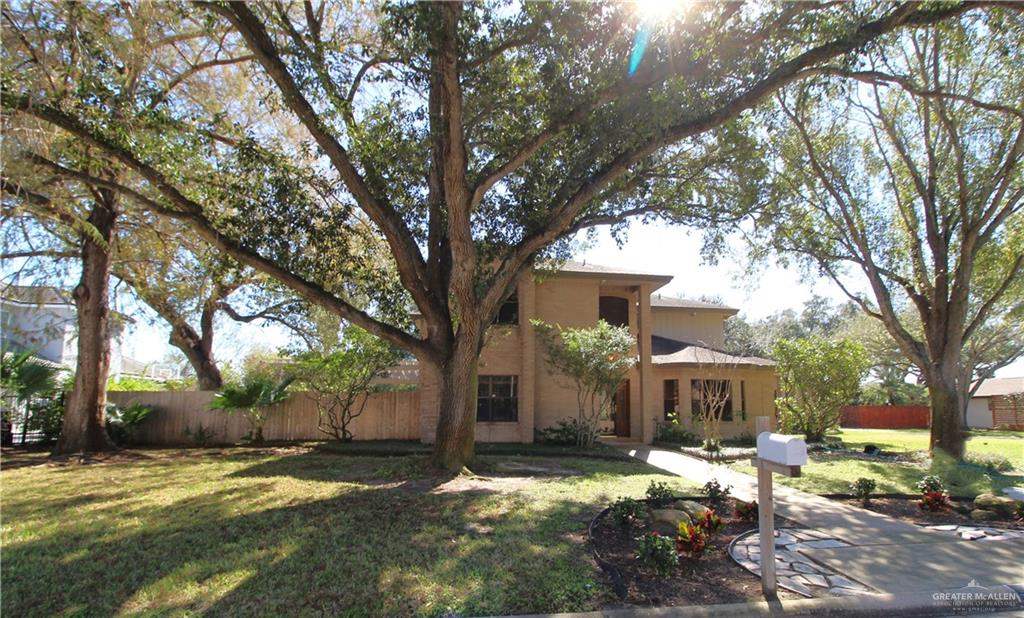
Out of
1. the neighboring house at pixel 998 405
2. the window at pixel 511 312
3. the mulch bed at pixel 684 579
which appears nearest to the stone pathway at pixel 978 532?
the mulch bed at pixel 684 579

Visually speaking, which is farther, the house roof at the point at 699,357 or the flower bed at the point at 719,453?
the house roof at the point at 699,357

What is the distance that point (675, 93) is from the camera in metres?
8.19

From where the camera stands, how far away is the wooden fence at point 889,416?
1521 inches

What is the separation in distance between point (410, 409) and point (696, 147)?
12157 millimetres

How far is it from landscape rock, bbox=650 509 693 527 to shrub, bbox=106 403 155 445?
15859mm

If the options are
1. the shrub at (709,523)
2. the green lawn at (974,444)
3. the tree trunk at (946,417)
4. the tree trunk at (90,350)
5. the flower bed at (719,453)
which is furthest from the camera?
the green lawn at (974,444)

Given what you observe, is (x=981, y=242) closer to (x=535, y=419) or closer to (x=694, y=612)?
(x=535, y=419)

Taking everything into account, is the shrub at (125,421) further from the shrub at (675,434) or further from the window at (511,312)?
the shrub at (675,434)

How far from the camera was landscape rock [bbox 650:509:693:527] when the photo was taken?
6594 millimetres

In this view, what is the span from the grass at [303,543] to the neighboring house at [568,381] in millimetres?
7341

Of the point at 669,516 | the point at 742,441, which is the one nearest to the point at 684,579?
the point at 669,516

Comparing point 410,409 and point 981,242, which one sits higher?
point 981,242

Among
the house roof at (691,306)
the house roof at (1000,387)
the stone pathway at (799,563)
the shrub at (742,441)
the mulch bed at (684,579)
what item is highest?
the house roof at (691,306)

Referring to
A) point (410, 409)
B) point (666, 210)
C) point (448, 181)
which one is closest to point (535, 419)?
point (410, 409)
